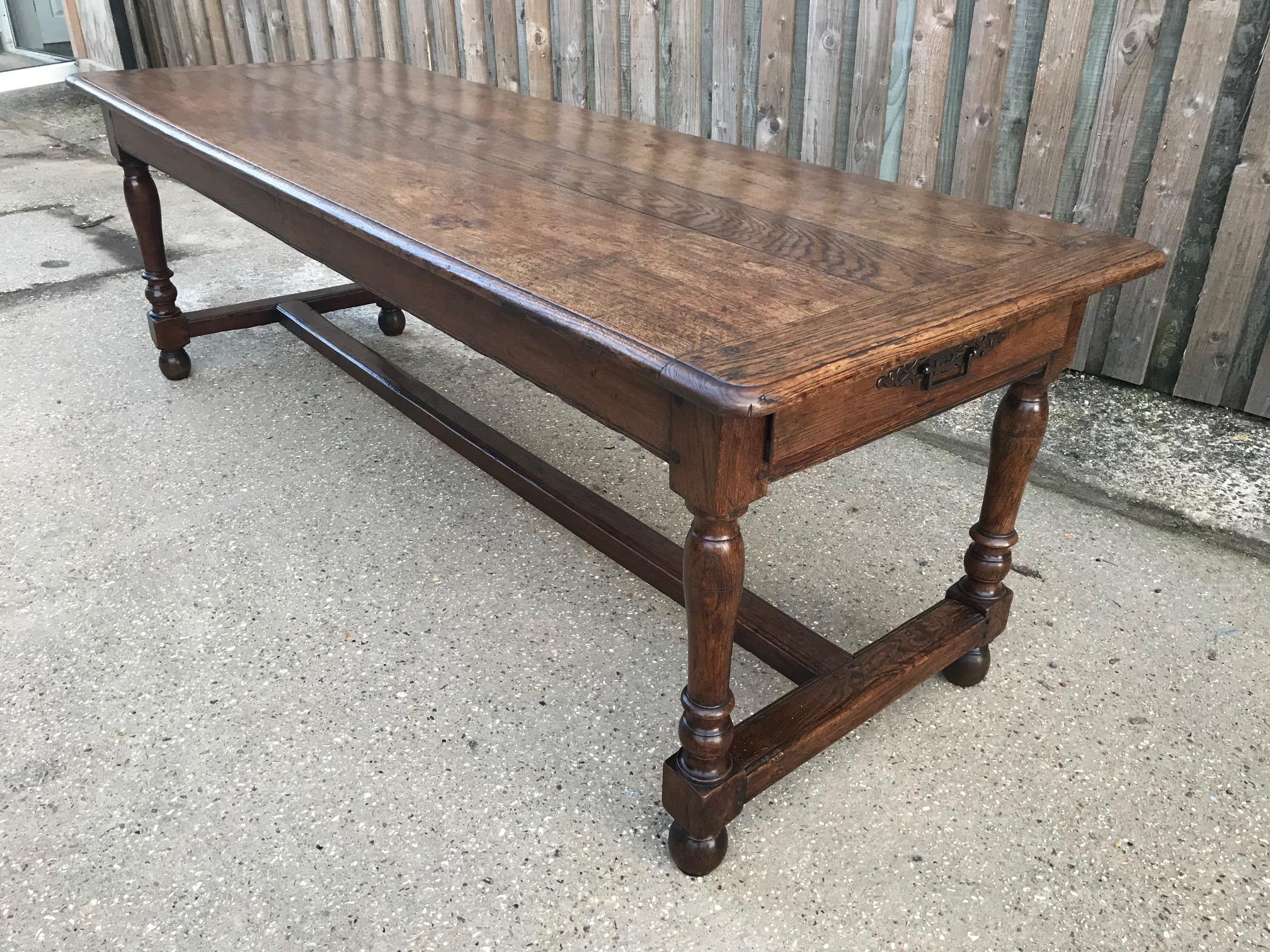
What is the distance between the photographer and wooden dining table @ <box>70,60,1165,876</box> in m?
1.22

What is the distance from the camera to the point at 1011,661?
1.91 meters

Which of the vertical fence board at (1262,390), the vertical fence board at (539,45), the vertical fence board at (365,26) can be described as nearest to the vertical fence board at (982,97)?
the vertical fence board at (1262,390)

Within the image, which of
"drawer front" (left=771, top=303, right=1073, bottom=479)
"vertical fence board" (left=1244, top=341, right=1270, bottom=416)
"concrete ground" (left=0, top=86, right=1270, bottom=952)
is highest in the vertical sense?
"drawer front" (left=771, top=303, right=1073, bottom=479)

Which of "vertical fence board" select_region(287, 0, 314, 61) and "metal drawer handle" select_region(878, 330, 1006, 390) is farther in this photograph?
"vertical fence board" select_region(287, 0, 314, 61)

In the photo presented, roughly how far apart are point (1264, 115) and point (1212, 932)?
1.80m

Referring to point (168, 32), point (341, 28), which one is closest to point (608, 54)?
point (341, 28)

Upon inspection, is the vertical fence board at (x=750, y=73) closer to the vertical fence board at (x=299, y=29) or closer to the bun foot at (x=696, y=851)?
the bun foot at (x=696, y=851)

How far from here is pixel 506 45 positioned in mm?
3836

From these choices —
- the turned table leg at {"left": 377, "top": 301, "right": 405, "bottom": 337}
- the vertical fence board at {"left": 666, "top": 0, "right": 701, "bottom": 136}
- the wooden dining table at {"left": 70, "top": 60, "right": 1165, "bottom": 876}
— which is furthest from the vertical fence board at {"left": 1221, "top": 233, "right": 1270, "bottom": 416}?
the turned table leg at {"left": 377, "top": 301, "right": 405, "bottom": 337}

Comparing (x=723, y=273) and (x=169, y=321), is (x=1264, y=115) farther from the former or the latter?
(x=169, y=321)

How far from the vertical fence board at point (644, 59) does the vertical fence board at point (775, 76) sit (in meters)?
0.39

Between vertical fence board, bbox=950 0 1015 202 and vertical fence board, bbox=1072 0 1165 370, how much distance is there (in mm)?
238

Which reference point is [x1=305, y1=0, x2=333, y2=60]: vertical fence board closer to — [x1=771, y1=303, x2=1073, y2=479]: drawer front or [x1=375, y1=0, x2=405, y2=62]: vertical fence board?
[x1=375, y1=0, x2=405, y2=62]: vertical fence board

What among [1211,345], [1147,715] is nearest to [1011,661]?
[1147,715]
